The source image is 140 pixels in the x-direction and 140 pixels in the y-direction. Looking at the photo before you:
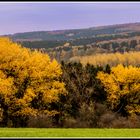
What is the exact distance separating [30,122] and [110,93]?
21.2 m

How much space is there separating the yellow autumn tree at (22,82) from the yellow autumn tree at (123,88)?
13476 mm

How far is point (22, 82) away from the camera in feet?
181

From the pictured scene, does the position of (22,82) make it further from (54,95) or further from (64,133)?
(64,133)

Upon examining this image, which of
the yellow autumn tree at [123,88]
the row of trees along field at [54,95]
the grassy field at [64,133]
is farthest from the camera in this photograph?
the yellow autumn tree at [123,88]

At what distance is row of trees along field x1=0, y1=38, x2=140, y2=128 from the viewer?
5338cm

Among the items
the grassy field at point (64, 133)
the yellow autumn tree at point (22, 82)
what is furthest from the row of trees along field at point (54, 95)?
the grassy field at point (64, 133)

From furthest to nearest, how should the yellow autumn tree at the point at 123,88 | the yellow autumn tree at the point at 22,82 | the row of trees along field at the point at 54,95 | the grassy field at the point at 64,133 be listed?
the yellow autumn tree at the point at 123,88, the row of trees along field at the point at 54,95, the yellow autumn tree at the point at 22,82, the grassy field at the point at 64,133

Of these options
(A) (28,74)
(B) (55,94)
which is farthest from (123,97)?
(A) (28,74)

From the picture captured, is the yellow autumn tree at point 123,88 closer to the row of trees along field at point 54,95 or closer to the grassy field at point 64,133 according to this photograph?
the row of trees along field at point 54,95

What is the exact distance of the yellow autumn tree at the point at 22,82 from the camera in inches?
2084

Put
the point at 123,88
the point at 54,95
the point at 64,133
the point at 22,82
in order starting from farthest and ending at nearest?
the point at 123,88 → the point at 54,95 → the point at 22,82 → the point at 64,133

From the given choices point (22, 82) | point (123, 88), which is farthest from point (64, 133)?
point (123, 88)

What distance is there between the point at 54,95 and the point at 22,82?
17.1ft

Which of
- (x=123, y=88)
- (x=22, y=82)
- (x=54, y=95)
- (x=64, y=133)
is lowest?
(x=123, y=88)
